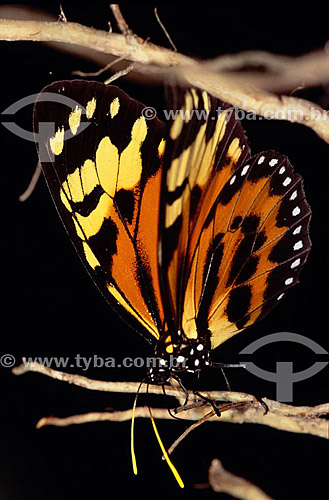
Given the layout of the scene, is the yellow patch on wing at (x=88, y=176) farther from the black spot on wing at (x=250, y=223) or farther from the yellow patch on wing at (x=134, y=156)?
the black spot on wing at (x=250, y=223)

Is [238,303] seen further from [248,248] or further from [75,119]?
[75,119]

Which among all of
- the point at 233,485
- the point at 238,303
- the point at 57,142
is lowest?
the point at 233,485

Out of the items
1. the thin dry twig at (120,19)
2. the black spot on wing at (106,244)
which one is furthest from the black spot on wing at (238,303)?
the thin dry twig at (120,19)

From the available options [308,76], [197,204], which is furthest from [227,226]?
[308,76]

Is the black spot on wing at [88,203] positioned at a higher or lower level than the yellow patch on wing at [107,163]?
lower

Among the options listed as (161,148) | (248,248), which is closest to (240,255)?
(248,248)

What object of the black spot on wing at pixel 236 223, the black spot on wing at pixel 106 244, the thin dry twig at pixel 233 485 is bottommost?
the thin dry twig at pixel 233 485

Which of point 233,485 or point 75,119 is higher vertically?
point 75,119
